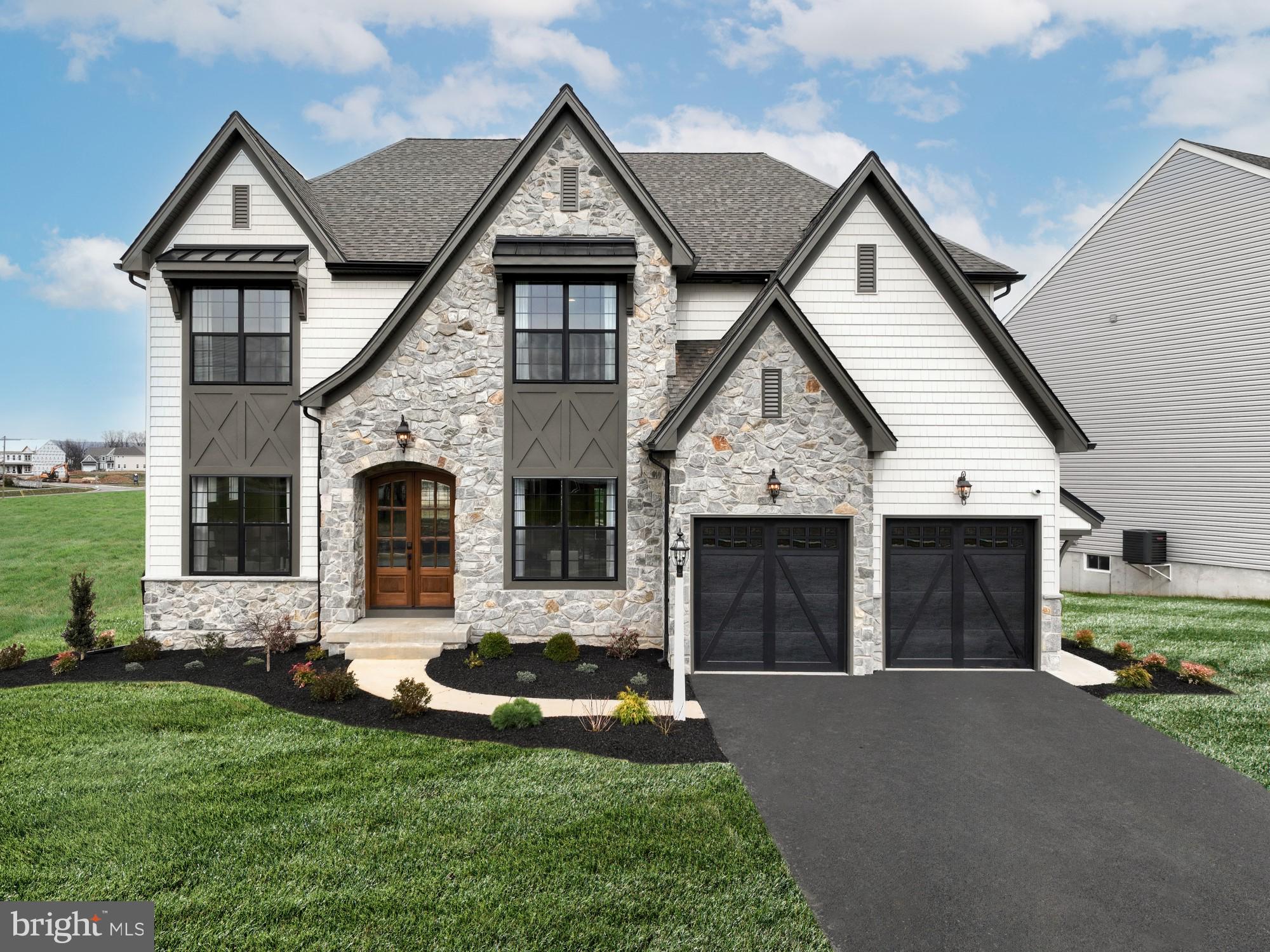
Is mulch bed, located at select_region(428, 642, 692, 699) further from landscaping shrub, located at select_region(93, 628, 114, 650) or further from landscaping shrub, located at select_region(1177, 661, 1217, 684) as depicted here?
landscaping shrub, located at select_region(1177, 661, 1217, 684)

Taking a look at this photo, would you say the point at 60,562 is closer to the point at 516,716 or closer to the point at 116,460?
the point at 516,716

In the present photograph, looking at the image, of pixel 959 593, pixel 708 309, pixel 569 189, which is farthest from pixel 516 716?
pixel 569 189

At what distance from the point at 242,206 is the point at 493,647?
932 cm

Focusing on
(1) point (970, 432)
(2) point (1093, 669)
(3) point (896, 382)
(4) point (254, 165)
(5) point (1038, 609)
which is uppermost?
(4) point (254, 165)

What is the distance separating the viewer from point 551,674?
30.8ft

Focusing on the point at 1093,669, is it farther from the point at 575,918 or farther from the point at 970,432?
the point at 575,918

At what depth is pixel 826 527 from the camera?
9.76 m

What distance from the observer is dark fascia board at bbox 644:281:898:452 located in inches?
366

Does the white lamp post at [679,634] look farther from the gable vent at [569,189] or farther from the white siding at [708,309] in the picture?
the gable vent at [569,189]

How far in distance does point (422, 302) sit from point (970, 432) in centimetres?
949

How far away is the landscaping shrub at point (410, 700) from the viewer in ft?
25.2

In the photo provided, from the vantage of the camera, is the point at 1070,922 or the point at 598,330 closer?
the point at 1070,922

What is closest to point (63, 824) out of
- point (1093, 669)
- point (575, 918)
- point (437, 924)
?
point (437, 924)

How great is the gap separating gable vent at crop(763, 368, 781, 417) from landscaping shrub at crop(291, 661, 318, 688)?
772 cm
